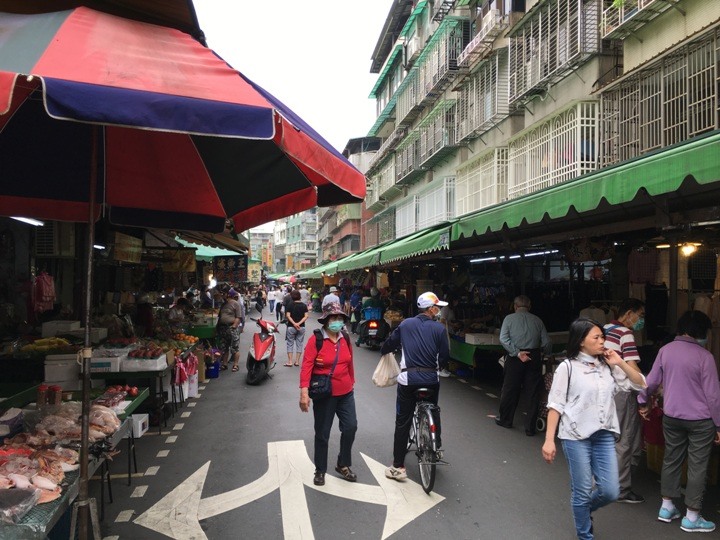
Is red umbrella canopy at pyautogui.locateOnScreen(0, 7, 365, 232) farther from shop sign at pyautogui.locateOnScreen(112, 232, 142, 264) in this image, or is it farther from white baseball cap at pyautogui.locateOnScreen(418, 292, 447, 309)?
shop sign at pyautogui.locateOnScreen(112, 232, 142, 264)

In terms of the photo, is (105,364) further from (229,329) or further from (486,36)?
(486,36)

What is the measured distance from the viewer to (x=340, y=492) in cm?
543

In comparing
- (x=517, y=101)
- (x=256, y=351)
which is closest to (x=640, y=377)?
(x=256, y=351)

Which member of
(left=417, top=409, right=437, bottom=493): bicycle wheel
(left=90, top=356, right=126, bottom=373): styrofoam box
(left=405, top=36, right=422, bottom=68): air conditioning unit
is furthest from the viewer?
(left=405, top=36, right=422, bottom=68): air conditioning unit

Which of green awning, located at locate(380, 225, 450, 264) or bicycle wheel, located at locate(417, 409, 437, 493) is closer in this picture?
bicycle wheel, located at locate(417, 409, 437, 493)

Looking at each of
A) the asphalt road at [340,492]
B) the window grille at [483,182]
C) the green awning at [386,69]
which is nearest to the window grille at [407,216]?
the window grille at [483,182]

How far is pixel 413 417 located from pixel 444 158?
1841 centimetres

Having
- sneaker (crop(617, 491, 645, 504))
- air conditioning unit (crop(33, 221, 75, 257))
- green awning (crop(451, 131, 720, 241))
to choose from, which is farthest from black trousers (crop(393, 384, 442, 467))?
air conditioning unit (crop(33, 221, 75, 257))

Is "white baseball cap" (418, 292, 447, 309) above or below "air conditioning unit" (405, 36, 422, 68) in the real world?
below

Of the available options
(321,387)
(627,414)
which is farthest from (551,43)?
(321,387)

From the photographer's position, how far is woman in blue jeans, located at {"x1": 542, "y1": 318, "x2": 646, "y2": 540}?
3986 millimetres

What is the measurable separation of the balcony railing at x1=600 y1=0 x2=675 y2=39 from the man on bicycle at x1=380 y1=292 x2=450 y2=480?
8.20 meters

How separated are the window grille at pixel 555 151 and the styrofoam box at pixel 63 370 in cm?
1042

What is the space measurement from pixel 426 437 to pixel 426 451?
14cm
